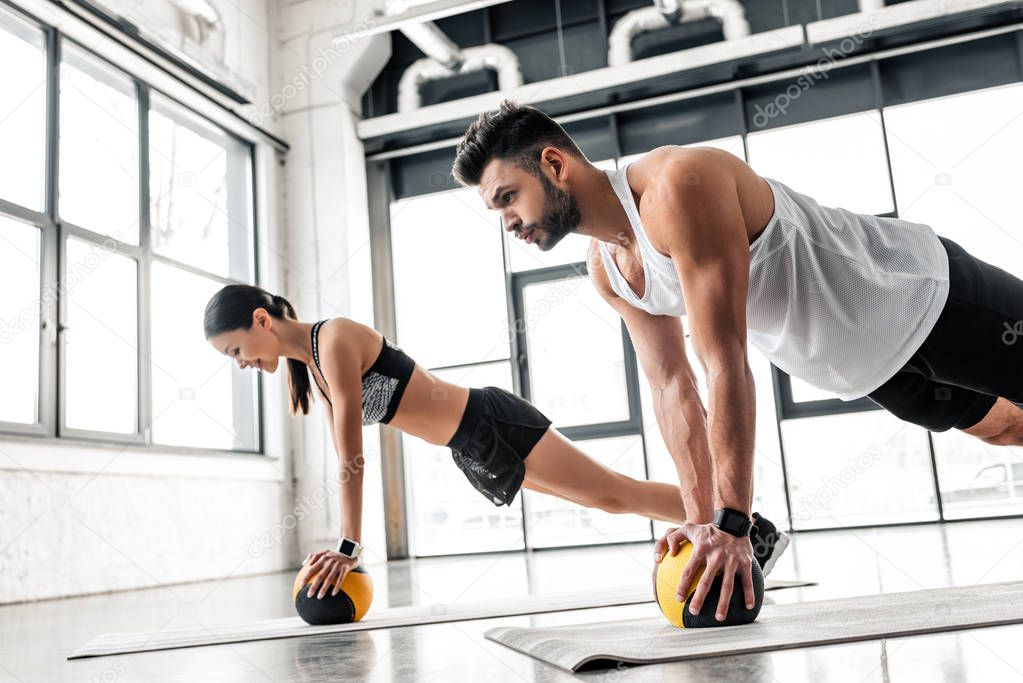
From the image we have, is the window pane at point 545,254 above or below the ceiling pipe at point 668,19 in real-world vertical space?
below

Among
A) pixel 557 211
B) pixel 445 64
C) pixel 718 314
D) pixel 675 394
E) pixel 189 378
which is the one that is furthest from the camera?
pixel 445 64

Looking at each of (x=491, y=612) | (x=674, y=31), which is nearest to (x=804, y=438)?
(x=674, y=31)

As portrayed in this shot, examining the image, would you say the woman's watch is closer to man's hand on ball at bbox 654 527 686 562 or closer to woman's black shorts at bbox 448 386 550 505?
woman's black shorts at bbox 448 386 550 505

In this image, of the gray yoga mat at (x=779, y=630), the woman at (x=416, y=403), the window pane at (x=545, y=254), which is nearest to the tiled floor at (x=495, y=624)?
the gray yoga mat at (x=779, y=630)

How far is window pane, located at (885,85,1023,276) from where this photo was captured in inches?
232

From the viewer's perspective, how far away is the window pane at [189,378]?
18.1ft

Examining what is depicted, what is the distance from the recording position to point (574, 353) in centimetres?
682

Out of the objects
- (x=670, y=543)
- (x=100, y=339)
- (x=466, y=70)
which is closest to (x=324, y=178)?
(x=466, y=70)

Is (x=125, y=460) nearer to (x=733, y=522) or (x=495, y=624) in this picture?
(x=495, y=624)

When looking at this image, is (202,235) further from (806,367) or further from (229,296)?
(806,367)

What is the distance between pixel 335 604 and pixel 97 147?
396cm

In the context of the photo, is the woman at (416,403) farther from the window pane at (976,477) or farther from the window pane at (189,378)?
the window pane at (976,477)

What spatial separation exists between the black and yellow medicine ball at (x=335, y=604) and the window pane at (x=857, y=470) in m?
4.44

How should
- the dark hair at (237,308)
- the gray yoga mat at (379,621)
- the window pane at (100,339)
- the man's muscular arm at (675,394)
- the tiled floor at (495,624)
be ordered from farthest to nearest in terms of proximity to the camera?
1. the window pane at (100,339)
2. the dark hair at (237,308)
3. the gray yoga mat at (379,621)
4. the man's muscular arm at (675,394)
5. the tiled floor at (495,624)
